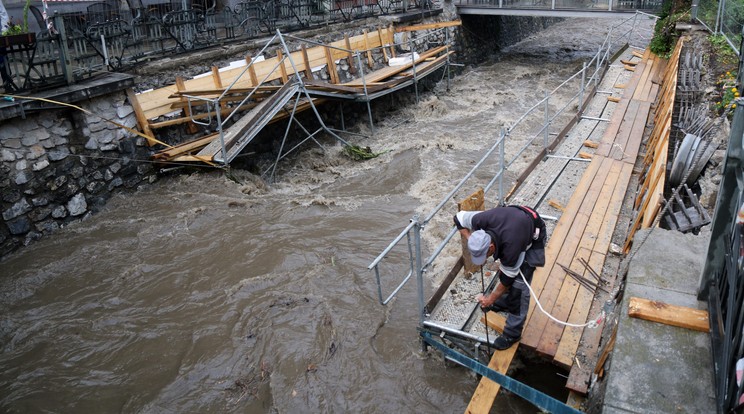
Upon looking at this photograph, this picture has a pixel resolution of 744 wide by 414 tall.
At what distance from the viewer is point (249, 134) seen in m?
10.7

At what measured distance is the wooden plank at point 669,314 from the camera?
362cm

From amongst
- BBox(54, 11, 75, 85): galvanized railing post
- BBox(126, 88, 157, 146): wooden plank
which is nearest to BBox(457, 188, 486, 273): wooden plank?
BBox(126, 88, 157, 146): wooden plank

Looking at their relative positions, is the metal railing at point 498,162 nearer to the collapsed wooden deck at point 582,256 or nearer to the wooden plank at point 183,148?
the collapsed wooden deck at point 582,256

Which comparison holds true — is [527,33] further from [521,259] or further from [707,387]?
[707,387]

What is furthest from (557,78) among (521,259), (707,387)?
(707,387)

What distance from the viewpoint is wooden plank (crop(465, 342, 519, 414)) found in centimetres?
490

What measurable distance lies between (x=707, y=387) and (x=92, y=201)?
9.50 m

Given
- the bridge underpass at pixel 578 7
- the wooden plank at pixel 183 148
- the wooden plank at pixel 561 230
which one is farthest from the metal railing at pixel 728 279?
the bridge underpass at pixel 578 7

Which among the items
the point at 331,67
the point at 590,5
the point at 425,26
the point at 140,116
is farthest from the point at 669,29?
the point at 140,116

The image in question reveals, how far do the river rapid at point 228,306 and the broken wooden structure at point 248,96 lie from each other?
0.75 m

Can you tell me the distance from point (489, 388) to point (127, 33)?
9814 millimetres

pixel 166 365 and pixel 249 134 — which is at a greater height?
pixel 249 134

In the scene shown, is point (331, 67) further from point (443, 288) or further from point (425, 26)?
point (443, 288)

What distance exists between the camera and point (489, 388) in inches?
198
